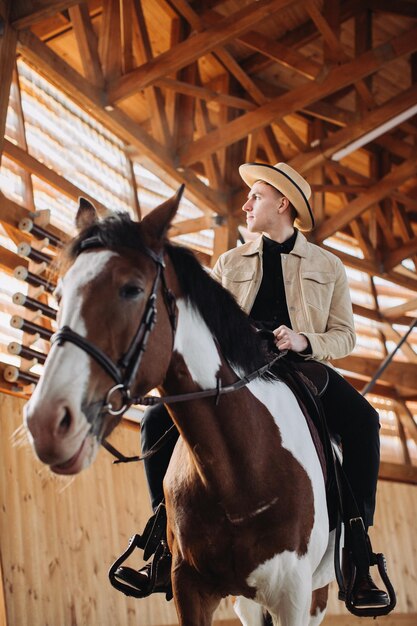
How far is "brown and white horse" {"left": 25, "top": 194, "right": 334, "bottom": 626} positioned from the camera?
221 centimetres

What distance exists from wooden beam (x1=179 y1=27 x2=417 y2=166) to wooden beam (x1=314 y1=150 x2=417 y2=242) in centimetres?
214

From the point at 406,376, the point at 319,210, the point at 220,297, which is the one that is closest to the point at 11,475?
the point at 220,297

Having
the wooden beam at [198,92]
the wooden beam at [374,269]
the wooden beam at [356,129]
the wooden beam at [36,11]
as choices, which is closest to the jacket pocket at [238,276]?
the wooden beam at [36,11]

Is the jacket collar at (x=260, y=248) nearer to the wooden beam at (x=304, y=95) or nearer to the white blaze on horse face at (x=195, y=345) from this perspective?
the white blaze on horse face at (x=195, y=345)

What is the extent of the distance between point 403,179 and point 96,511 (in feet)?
21.7

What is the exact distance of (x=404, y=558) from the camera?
9.70 metres

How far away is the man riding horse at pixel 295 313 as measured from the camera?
322 centimetres

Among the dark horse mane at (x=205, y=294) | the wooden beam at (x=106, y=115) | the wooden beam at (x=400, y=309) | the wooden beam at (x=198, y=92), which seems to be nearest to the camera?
the dark horse mane at (x=205, y=294)

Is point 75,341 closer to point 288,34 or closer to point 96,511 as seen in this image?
point 96,511

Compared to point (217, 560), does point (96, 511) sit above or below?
above

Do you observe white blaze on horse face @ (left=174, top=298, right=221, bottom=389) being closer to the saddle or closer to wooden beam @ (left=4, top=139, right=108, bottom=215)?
the saddle

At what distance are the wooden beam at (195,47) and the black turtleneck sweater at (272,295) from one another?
463 cm

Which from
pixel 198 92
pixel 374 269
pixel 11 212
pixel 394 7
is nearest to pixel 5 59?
pixel 11 212

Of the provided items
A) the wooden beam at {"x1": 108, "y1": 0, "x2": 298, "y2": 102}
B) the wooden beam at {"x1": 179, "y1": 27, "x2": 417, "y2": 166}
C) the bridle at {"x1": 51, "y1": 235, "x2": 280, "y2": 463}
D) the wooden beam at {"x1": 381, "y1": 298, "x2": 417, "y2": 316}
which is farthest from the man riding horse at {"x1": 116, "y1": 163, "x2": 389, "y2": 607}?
the wooden beam at {"x1": 381, "y1": 298, "x2": 417, "y2": 316}
